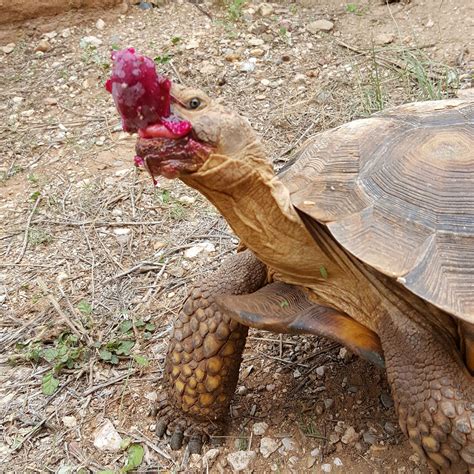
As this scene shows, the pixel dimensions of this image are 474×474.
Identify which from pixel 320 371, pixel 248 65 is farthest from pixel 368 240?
pixel 248 65

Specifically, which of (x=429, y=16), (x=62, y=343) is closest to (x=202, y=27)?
(x=429, y=16)

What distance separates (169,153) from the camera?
1691mm

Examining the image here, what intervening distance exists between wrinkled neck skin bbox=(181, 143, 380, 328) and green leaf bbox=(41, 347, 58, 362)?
113 cm

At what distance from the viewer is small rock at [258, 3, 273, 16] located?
5527 mm

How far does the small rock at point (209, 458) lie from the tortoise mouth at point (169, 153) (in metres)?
1.14

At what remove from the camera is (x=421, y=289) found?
1747mm

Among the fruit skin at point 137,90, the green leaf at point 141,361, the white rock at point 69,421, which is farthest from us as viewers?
the green leaf at point 141,361

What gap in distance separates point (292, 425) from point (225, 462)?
28cm

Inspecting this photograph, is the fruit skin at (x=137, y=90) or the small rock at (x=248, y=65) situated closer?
the fruit skin at (x=137, y=90)

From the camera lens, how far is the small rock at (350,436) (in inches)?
93.0

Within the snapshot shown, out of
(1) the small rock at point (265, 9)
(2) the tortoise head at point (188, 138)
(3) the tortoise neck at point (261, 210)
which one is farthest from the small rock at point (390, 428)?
(1) the small rock at point (265, 9)

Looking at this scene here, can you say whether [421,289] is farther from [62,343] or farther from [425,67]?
[425,67]

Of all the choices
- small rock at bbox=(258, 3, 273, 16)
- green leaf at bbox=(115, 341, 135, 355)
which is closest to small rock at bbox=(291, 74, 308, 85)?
small rock at bbox=(258, 3, 273, 16)

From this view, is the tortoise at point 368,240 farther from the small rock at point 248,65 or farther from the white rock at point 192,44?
the white rock at point 192,44
